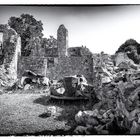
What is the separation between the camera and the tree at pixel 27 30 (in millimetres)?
6777

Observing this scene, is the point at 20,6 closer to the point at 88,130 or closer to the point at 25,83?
the point at 25,83

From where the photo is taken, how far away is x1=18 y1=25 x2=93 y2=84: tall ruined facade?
23.4ft

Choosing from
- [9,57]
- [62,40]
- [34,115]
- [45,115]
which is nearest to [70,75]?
[62,40]

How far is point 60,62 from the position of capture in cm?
771

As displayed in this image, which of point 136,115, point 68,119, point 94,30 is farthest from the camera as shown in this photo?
point 94,30

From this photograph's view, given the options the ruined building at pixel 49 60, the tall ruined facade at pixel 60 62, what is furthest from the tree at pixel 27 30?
the tall ruined facade at pixel 60 62

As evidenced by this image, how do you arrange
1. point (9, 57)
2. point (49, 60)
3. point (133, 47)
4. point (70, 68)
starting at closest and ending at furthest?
point (133, 47) → point (70, 68) → point (9, 57) → point (49, 60)

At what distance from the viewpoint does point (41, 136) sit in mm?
5746

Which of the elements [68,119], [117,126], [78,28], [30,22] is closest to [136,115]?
[117,126]

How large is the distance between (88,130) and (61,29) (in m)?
2.82

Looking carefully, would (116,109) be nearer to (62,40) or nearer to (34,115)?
(34,115)

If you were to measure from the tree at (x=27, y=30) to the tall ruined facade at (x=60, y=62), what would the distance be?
17.1 inches

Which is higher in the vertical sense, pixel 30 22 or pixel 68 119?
pixel 30 22

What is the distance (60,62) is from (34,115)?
2144 millimetres
